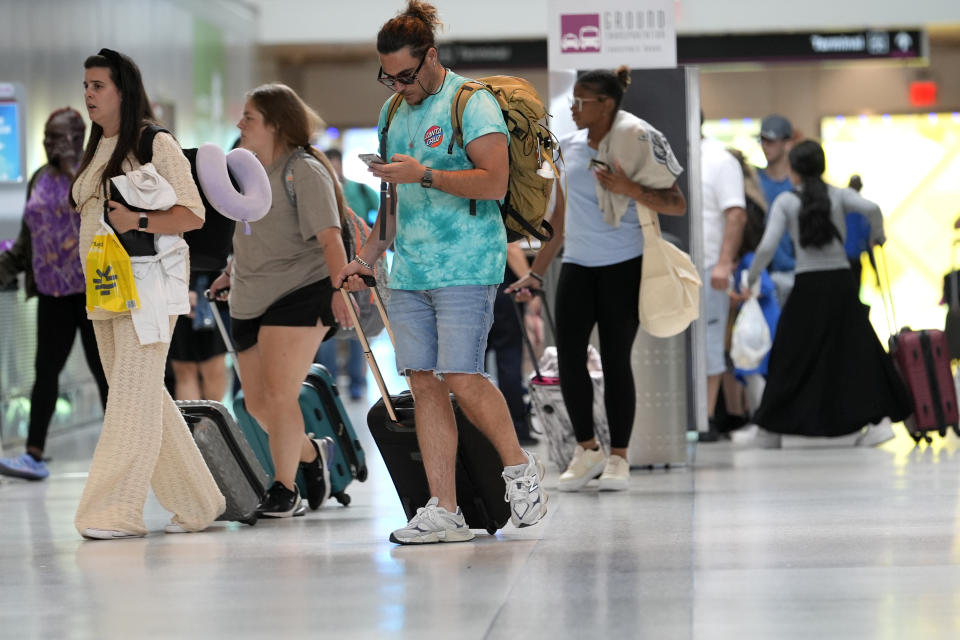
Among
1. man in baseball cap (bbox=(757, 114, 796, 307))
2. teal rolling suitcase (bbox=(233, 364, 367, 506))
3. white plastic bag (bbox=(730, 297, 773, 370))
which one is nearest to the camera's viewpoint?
teal rolling suitcase (bbox=(233, 364, 367, 506))

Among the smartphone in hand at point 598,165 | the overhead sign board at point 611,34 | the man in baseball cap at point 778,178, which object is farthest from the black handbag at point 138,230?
the man in baseball cap at point 778,178

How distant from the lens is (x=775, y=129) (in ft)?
30.9

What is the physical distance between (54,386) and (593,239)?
3323 millimetres

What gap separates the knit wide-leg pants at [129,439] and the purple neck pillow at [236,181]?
444 mm

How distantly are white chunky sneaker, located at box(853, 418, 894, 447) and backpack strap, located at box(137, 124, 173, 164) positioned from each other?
4528 millimetres

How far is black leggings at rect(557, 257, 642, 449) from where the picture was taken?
6227mm

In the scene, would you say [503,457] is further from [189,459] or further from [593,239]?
[593,239]

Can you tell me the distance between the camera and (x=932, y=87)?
18.7 metres

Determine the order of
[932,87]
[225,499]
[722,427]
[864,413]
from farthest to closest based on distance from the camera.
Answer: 1. [932,87]
2. [722,427]
3. [864,413]
4. [225,499]

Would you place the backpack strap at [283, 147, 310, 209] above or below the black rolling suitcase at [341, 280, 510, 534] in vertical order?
above

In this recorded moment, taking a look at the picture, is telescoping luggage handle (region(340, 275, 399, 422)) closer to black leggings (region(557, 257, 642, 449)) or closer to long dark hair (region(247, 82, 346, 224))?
long dark hair (region(247, 82, 346, 224))

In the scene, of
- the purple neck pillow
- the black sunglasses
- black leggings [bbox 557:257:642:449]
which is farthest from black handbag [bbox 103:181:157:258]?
black leggings [bbox 557:257:642:449]

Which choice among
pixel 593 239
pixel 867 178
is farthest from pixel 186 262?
pixel 867 178

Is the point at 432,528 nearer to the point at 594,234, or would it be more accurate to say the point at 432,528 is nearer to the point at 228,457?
the point at 228,457
